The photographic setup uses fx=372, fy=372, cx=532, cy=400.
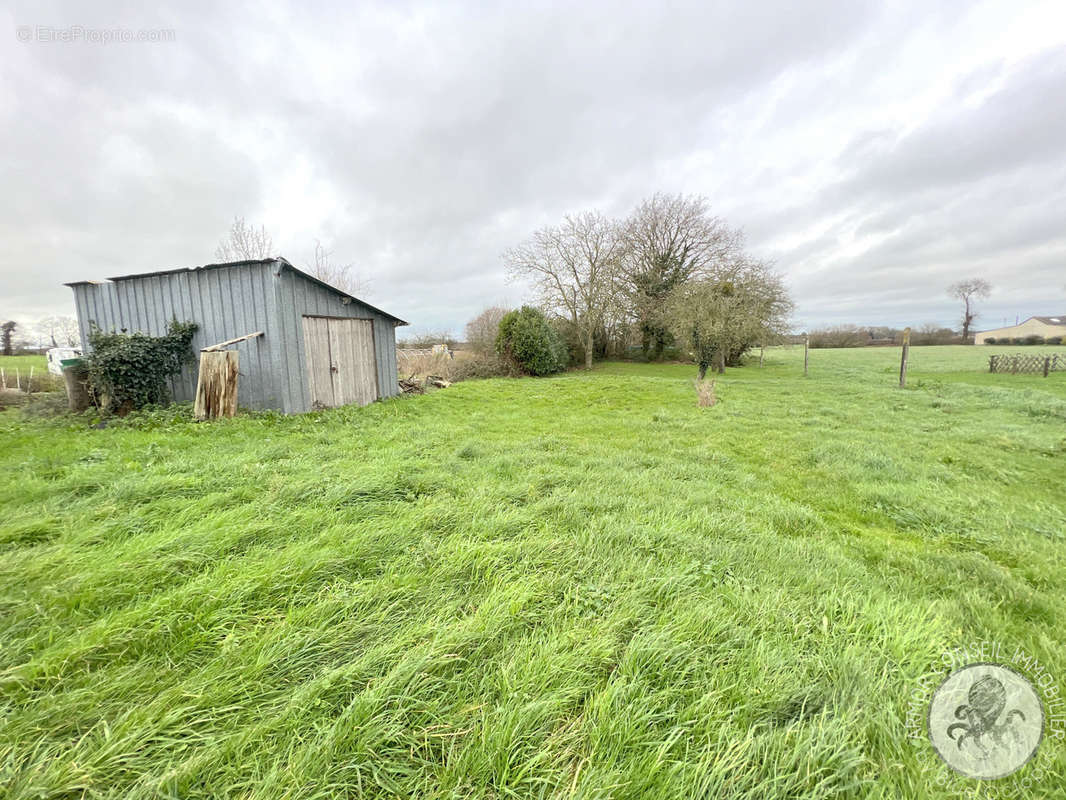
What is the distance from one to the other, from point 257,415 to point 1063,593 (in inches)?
387

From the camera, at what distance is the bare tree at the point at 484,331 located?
20.5 m

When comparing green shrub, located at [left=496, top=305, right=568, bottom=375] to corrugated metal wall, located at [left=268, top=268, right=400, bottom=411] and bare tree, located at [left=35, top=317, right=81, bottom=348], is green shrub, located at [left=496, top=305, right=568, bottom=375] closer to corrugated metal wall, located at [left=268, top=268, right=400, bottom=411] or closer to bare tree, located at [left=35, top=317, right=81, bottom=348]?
corrugated metal wall, located at [left=268, top=268, right=400, bottom=411]

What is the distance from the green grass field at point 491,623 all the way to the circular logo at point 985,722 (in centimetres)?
5

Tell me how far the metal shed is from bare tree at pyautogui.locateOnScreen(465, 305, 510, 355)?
11296mm

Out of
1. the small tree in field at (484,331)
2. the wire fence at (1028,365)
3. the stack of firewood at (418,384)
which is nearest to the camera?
the stack of firewood at (418,384)

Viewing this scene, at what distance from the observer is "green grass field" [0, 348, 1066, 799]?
4.00ft

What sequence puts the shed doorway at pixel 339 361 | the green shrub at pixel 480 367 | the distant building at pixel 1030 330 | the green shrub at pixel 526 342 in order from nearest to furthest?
the shed doorway at pixel 339 361
the green shrub at pixel 480 367
the green shrub at pixel 526 342
the distant building at pixel 1030 330

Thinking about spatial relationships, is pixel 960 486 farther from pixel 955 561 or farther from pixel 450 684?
pixel 450 684

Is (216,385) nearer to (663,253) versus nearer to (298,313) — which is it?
(298,313)

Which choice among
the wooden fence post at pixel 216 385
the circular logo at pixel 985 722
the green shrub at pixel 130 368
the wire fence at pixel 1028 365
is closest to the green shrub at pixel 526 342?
the wooden fence post at pixel 216 385

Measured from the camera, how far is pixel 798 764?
49.5 inches

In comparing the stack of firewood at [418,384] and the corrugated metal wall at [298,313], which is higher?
the corrugated metal wall at [298,313]

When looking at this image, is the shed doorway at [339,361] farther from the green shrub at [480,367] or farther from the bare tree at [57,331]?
the bare tree at [57,331]

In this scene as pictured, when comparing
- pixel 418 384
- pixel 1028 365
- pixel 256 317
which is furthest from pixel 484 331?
pixel 1028 365
